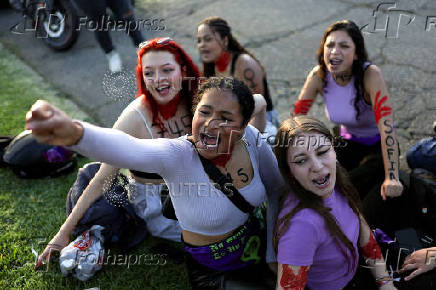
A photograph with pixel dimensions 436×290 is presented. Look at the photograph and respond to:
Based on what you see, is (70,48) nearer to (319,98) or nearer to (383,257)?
(319,98)

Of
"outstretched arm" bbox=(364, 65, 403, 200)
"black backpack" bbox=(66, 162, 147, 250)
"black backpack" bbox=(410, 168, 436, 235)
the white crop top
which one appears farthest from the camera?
"black backpack" bbox=(66, 162, 147, 250)

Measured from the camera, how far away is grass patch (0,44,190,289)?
290cm

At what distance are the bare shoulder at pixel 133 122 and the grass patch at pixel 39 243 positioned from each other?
3.42 feet

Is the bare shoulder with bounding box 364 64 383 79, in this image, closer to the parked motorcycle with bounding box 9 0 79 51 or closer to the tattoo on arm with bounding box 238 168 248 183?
the tattoo on arm with bounding box 238 168 248 183

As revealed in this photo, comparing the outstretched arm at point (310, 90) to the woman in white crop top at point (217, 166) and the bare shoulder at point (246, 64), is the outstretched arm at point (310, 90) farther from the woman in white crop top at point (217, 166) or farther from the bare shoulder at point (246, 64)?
the woman in white crop top at point (217, 166)

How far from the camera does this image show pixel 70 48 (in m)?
6.55

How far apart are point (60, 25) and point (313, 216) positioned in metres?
5.78

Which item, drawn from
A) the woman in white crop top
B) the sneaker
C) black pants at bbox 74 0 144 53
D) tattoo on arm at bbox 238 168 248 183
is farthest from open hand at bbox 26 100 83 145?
the sneaker

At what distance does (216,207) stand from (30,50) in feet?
19.3

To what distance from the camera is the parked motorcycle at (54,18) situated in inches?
246

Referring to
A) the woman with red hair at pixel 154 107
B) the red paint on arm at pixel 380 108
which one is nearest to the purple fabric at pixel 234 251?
the woman with red hair at pixel 154 107

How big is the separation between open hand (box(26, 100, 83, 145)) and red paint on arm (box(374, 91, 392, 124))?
225 cm

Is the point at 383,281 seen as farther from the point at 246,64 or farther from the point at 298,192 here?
the point at 246,64

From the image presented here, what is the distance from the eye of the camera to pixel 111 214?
308 cm
